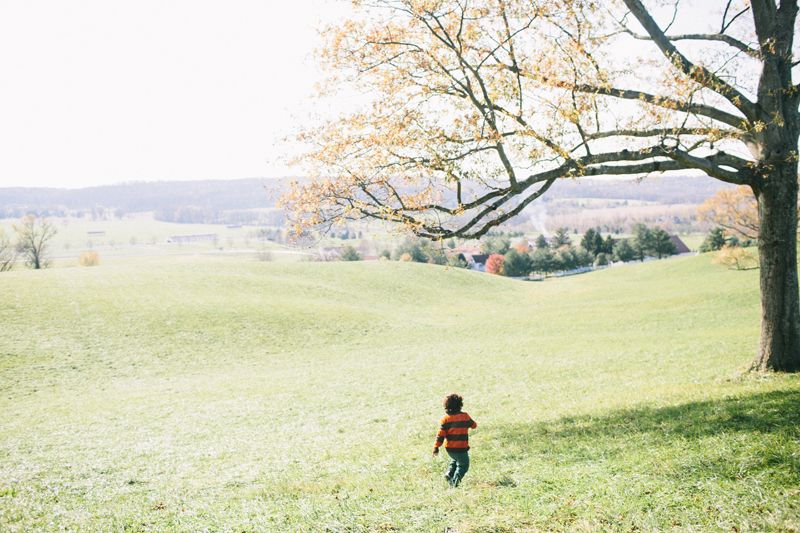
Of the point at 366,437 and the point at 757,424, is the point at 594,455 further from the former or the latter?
the point at 366,437

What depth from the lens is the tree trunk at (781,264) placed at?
543 inches

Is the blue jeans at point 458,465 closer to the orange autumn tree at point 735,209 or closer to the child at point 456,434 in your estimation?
the child at point 456,434

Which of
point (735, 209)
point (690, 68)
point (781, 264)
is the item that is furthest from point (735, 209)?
point (690, 68)

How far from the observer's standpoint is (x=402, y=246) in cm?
13325

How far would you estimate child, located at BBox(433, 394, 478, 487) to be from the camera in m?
8.77

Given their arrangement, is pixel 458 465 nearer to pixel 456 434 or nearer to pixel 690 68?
pixel 456 434

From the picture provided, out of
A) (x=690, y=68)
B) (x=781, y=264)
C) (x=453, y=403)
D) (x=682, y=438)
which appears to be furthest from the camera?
(x=781, y=264)

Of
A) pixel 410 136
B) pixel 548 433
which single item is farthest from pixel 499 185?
pixel 548 433

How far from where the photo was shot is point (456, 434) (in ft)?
28.7

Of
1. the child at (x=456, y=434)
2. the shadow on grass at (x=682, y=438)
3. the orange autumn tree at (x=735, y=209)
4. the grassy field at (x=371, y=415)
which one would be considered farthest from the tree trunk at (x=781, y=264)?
the orange autumn tree at (x=735, y=209)

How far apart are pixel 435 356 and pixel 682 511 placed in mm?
26296

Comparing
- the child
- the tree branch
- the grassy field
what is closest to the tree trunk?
the grassy field

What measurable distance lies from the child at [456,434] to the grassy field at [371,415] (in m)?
0.34

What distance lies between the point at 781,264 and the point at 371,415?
13.1m
